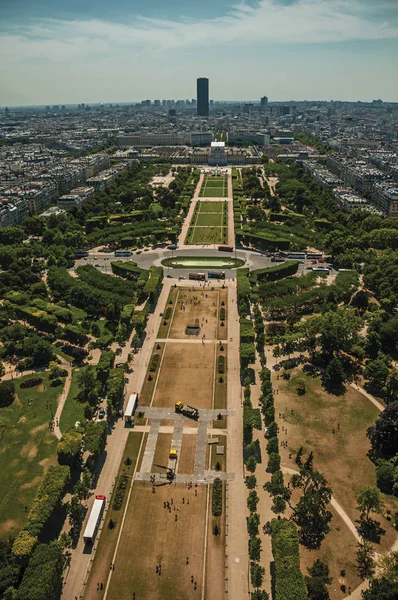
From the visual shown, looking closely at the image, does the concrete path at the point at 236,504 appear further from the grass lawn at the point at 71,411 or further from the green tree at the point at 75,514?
the grass lawn at the point at 71,411

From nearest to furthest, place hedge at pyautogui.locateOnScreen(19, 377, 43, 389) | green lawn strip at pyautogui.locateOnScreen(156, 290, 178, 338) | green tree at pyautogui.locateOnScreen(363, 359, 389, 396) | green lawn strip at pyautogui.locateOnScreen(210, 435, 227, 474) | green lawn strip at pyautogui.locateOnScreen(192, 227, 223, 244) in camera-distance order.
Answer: green lawn strip at pyautogui.locateOnScreen(210, 435, 227, 474), green tree at pyautogui.locateOnScreen(363, 359, 389, 396), hedge at pyautogui.locateOnScreen(19, 377, 43, 389), green lawn strip at pyautogui.locateOnScreen(156, 290, 178, 338), green lawn strip at pyautogui.locateOnScreen(192, 227, 223, 244)

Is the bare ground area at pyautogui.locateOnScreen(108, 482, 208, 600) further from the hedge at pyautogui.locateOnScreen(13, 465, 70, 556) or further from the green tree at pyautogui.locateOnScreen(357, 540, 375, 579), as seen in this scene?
the green tree at pyautogui.locateOnScreen(357, 540, 375, 579)

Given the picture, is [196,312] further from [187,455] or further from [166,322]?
[187,455]

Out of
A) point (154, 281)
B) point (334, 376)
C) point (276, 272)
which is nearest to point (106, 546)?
point (334, 376)

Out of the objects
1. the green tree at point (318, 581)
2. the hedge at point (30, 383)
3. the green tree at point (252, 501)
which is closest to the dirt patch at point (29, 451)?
the hedge at point (30, 383)

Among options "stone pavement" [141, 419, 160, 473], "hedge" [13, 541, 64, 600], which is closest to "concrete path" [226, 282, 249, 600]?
"stone pavement" [141, 419, 160, 473]

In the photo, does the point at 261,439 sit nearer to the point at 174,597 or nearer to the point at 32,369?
the point at 174,597

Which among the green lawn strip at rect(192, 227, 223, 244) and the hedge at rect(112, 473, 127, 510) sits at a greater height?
the green lawn strip at rect(192, 227, 223, 244)
